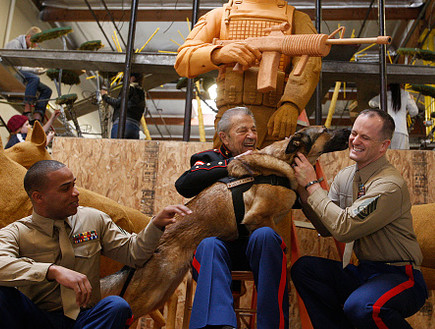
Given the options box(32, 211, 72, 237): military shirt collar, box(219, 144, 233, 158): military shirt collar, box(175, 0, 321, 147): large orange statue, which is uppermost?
box(175, 0, 321, 147): large orange statue

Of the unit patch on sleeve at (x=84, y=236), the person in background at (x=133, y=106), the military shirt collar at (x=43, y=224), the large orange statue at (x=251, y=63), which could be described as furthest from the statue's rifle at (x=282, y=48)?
the person in background at (x=133, y=106)

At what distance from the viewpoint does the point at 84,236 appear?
250 cm

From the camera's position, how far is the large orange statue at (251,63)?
3363 millimetres

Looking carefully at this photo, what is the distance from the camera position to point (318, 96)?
4973 millimetres

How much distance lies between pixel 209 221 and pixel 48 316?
978 millimetres

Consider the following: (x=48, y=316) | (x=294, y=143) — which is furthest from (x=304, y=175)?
(x=48, y=316)

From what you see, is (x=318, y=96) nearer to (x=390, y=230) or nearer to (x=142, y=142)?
(x=142, y=142)

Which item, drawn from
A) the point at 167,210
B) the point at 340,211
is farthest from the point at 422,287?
the point at 167,210

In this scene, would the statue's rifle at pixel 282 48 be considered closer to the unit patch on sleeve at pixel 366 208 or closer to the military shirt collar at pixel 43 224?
the unit patch on sleeve at pixel 366 208

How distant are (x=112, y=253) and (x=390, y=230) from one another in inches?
59.7

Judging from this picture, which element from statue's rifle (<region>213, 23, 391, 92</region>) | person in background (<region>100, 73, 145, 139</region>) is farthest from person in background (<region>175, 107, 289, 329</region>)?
person in background (<region>100, 73, 145, 139</region>)

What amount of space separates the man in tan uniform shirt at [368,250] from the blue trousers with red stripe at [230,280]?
12.0 inches

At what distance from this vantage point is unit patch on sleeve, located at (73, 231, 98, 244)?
8.11 ft

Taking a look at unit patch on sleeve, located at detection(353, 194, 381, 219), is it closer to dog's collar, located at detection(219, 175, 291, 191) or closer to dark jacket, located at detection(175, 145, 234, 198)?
dog's collar, located at detection(219, 175, 291, 191)
